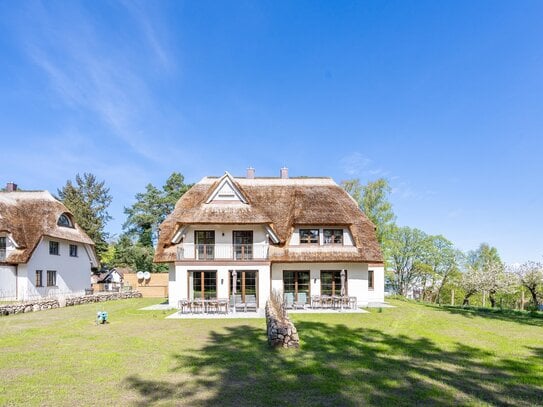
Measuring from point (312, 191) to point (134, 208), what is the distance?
1337 inches

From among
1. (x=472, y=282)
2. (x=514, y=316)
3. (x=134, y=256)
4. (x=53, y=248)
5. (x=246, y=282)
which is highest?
(x=53, y=248)

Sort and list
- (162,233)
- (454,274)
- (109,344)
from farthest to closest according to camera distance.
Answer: (454,274), (162,233), (109,344)

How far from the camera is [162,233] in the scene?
2533cm

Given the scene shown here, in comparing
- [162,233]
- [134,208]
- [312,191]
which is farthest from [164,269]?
[312,191]

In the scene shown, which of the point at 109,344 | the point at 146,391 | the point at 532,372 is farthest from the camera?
the point at 109,344

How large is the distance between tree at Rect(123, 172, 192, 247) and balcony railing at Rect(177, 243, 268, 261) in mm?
30699

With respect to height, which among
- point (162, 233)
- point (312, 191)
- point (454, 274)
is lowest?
point (454, 274)

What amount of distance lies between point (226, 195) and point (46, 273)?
17.8 m

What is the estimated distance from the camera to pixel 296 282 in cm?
2322

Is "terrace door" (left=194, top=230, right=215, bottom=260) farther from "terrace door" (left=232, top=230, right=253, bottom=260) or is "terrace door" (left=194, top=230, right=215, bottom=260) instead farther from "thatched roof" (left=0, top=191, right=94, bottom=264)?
"thatched roof" (left=0, top=191, right=94, bottom=264)

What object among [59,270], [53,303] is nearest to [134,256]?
[59,270]

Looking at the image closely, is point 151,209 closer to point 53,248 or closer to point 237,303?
point 53,248

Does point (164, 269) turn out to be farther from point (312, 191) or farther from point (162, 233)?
point (312, 191)

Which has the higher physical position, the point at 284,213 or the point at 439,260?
the point at 284,213
